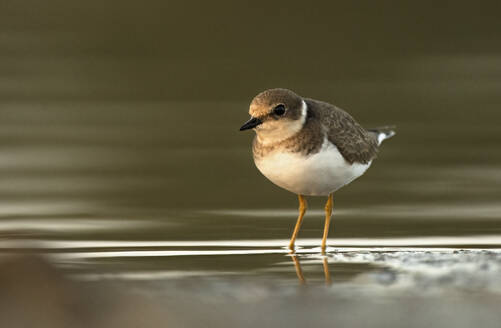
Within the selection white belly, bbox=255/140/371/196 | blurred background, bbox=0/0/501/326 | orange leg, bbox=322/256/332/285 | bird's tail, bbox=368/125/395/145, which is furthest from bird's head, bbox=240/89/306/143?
bird's tail, bbox=368/125/395/145

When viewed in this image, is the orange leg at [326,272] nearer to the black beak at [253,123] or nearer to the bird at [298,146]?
the bird at [298,146]

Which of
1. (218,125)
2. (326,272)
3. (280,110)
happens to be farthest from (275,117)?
(218,125)

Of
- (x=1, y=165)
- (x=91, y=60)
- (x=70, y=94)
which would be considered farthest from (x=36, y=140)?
(x=91, y=60)

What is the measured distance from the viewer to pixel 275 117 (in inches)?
352

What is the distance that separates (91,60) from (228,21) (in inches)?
129

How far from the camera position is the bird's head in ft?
29.2

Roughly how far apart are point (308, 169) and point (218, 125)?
667 cm

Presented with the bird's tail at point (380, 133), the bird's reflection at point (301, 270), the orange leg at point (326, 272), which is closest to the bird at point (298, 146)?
the bird's reflection at point (301, 270)

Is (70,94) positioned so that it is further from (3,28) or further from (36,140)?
(3,28)

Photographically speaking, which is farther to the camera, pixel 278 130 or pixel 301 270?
pixel 278 130

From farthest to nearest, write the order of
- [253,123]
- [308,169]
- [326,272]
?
[253,123] < [308,169] < [326,272]

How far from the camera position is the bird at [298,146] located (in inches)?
347

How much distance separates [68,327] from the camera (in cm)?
465

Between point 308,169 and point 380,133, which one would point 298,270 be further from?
point 380,133
